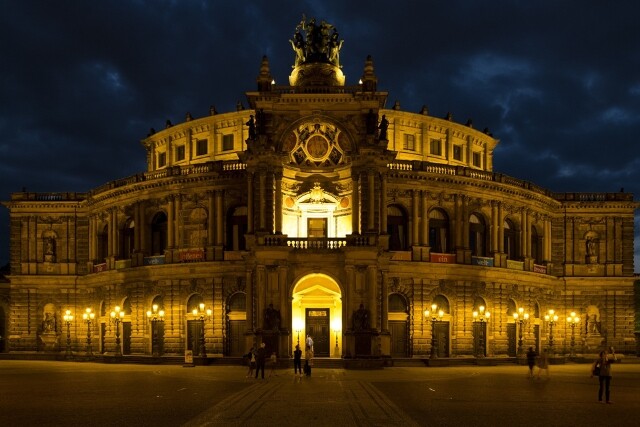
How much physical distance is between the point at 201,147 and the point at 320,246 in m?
25.4

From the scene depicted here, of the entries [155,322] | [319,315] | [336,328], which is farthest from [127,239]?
[336,328]

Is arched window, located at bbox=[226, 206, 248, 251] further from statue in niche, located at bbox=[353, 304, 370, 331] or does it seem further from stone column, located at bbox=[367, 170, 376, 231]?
statue in niche, located at bbox=[353, 304, 370, 331]

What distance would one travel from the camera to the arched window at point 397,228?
71812 mm

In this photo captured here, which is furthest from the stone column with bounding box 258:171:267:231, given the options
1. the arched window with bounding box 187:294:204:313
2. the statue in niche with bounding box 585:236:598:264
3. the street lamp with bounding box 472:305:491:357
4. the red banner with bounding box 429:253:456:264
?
the statue in niche with bounding box 585:236:598:264

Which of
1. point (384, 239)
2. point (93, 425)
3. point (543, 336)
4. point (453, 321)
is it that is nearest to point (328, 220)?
point (384, 239)

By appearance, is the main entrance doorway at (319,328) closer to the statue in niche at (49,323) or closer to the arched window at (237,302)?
the arched window at (237,302)

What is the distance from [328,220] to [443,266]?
36.8 ft

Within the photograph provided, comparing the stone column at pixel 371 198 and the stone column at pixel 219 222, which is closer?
the stone column at pixel 371 198

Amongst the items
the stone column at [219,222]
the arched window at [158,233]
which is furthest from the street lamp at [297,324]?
the arched window at [158,233]

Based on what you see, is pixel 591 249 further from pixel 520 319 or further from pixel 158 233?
pixel 158 233

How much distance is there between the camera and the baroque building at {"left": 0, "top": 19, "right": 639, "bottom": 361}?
6253cm

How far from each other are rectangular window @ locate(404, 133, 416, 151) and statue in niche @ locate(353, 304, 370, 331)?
25368 millimetres

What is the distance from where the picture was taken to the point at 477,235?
2980 inches

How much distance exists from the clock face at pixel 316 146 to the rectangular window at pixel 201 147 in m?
18.4
